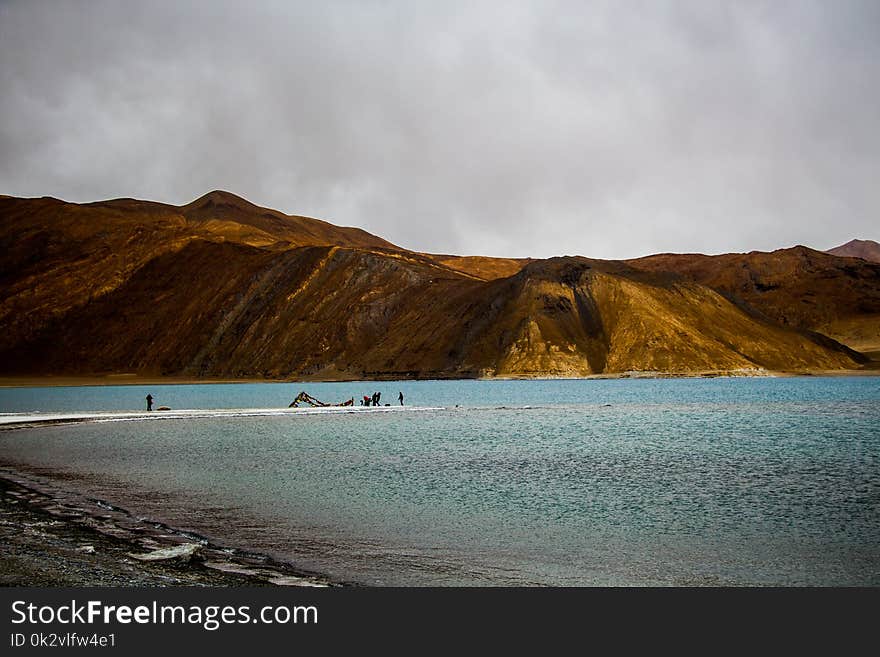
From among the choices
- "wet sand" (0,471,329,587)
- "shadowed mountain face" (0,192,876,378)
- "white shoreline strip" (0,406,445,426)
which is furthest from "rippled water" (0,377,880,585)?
"shadowed mountain face" (0,192,876,378)

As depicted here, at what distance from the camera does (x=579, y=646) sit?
10.6m

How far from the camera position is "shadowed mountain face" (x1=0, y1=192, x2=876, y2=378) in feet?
472

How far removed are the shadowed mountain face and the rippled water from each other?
96381 mm

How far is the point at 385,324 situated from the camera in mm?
165750

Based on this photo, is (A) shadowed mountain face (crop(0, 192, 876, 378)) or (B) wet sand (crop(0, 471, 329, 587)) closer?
(B) wet sand (crop(0, 471, 329, 587))

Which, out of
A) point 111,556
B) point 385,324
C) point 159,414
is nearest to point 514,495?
point 111,556

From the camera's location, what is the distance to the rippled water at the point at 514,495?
15008mm

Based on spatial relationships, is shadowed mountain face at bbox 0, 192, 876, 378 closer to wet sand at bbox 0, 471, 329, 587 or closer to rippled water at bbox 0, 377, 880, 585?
rippled water at bbox 0, 377, 880, 585

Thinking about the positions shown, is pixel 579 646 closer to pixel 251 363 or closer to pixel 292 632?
pixel 292 632

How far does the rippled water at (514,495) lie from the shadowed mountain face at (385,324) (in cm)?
9638

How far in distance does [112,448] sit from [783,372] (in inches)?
→ 5034

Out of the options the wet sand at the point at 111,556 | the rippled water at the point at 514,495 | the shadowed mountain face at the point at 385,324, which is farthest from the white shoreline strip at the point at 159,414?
the shadowed mountain face at the point at 385,324

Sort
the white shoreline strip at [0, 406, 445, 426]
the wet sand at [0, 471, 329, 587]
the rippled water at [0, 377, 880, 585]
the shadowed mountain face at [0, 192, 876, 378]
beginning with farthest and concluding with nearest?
1. the shadowed mountain face at [0, 192, 876, 378]
2. the white shoreline strip at [0, 406, 445, 426]
3. the rippled water at [0, 377, 880, 585]
4. the wet sand at [0, 471, 329, 587]

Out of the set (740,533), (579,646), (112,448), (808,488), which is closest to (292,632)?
(579,646)
